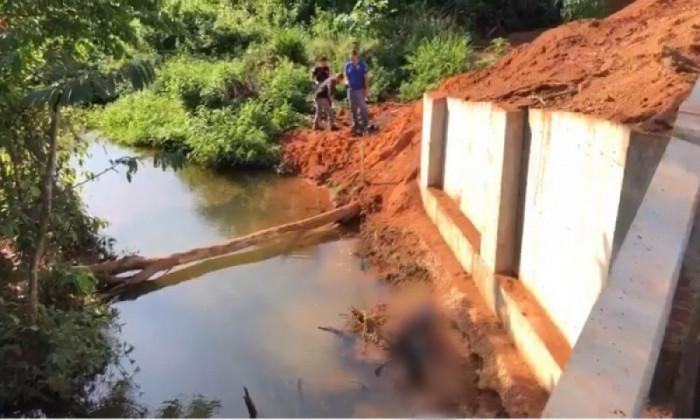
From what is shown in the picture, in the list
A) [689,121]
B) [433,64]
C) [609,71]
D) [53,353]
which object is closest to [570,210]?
[689,121]

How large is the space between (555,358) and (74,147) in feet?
19.3

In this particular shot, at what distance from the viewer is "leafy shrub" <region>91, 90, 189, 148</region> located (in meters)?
17.6

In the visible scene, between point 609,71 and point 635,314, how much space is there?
6.35 m

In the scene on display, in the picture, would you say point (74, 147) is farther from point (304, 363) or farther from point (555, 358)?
point (555, 358)

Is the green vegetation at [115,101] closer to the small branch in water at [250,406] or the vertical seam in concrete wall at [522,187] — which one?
the small branch in water at [250,406]

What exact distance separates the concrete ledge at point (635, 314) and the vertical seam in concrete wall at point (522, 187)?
347 centimetres

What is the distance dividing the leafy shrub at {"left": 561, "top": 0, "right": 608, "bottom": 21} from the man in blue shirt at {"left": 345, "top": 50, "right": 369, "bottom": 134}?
836cm

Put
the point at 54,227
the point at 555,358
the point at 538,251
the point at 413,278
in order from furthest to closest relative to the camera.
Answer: the point at 413,278, the point at 54,227, the point at 538,251, the point at 555,358

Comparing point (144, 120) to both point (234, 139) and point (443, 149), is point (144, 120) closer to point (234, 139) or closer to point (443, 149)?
point (234, 139)

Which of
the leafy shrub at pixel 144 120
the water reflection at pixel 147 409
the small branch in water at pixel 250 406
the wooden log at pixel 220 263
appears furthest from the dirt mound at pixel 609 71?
the leafy shrub at pixel 144 120

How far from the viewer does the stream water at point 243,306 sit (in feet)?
26.2

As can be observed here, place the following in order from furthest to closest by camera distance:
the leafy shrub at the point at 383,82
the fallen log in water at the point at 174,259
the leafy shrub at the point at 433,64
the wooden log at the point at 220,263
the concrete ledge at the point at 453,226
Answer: the leafy shrub at the point at 383,82 → the leafy shrub at the point at 433,64 → the wooden log at the point at 220,263 → the fallen log in water at the point at 174,259 → the concrete ledge at the point at 453,226

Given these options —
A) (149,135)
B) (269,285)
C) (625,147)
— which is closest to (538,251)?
(625,147)

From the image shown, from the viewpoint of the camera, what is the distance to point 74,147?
8.77 m
